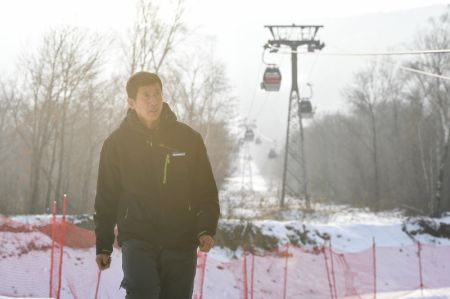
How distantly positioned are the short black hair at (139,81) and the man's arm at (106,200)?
31 centimetres

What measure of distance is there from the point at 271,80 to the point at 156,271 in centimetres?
2101

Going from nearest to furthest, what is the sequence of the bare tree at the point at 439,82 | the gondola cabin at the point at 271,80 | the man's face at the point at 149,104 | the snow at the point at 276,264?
the man's face at the point at 149,104 → the snow at the point at 276,264 → the gondola cabin at the point at 271,80 → the bare tree at the point at 439,82

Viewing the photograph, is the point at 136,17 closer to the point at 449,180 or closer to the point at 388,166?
the point at 449,180

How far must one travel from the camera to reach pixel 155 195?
10.2ft

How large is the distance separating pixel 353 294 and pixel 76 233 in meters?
6.50

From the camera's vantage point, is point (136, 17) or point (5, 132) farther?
point (5, 132)

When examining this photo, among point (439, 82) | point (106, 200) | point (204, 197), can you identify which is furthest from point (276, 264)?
point (439, 82)

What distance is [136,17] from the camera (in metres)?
27.7

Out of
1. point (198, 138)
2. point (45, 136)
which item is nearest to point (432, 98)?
point (45, 136)

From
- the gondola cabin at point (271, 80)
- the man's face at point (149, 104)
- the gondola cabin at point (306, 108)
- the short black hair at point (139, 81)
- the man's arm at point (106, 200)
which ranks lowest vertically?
the man's arm at point (106, 200)

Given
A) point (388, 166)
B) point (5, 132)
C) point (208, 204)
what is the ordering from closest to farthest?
point (208, 204), point (5, 132), point (388, 166)

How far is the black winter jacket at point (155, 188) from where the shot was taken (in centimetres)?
308

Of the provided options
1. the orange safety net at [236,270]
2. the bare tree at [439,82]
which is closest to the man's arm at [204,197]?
the orange safety net at [236,270]

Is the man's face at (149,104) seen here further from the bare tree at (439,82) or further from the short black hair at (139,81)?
the bare tree at (439,82)
